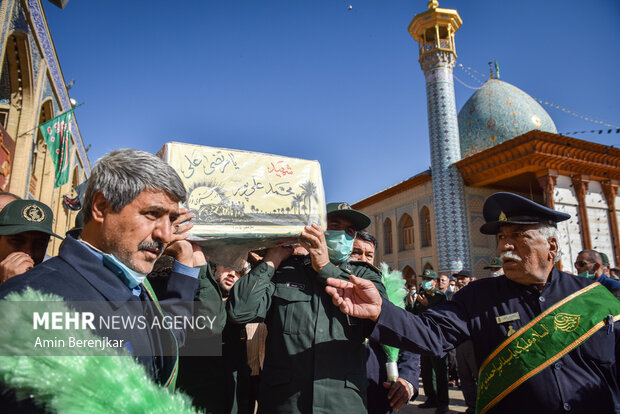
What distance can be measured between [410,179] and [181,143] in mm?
17857

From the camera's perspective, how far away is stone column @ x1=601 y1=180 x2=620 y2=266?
15820mm

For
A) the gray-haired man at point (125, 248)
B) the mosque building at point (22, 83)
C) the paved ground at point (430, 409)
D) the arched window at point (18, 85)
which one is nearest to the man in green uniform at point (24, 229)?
the gray-haired man at point (125, 248)

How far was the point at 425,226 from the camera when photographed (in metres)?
19.0

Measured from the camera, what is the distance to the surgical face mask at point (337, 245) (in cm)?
240

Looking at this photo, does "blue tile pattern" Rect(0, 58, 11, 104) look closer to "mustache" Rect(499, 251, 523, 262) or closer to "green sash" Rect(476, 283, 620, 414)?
"mustache" Rect(499, 251, 523, 262)

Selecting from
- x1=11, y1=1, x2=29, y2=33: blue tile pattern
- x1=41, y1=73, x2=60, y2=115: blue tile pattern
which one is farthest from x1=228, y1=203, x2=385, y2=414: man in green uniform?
x1=41, y1=73, x2=60, y2=115: blue tile pattern

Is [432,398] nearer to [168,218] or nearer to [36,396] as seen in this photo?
[168,218]

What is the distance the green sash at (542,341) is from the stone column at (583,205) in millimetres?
16201

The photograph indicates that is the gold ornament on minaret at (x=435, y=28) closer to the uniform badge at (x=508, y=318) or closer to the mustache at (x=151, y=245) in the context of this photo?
the uniform badge at (x=508, y=318)

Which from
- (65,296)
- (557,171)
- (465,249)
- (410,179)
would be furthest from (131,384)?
(410,179)

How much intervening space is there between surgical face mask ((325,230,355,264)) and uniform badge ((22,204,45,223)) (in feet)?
5.21

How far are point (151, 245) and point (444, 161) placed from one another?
16.9 metres

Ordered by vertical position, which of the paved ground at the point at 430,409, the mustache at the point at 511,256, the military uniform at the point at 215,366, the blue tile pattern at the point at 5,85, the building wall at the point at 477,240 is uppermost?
the blue tile pattern at the point at 5,85

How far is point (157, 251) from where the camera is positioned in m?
1.35
